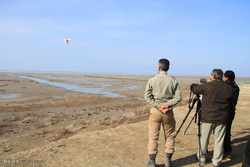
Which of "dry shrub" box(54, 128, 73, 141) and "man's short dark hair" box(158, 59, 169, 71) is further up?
"man's short dark hair" box(158, 59, 169, 71)

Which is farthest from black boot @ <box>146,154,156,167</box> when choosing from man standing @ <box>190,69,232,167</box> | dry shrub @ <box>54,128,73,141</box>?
dry shrub @ <box>54,128,73,141</box>

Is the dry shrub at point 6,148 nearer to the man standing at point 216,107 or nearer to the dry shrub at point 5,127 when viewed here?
the dry shrub at point 5,127

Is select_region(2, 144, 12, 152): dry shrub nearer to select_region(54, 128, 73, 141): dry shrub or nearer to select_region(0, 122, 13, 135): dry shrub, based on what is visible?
select_region(54, 128, 73, 141): dry shrub

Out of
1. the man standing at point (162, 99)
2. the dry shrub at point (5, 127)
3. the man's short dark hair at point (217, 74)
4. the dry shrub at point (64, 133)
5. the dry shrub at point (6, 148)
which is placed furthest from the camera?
the dry shrub at point (5, 127)

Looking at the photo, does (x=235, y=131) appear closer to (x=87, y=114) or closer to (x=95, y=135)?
(x=95, y=135)

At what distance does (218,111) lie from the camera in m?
3.69

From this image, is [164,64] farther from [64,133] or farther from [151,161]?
[64,133]

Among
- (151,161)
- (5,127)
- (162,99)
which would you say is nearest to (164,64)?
(162,99)

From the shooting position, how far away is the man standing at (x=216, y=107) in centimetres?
367

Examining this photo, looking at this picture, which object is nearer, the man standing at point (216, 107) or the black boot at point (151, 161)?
the man standing at point (216, 107)

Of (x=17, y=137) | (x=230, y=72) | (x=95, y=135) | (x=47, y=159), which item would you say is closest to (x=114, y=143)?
(x=95, y=135)

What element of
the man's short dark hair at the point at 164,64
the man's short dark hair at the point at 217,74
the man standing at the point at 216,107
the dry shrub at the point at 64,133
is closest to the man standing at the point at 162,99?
the man's short dark hair at the point at 164,64

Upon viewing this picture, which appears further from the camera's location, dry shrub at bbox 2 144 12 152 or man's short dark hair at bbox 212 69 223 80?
dry shrub at bbox 2 144 12 152

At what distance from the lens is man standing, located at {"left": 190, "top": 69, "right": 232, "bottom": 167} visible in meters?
3.67
